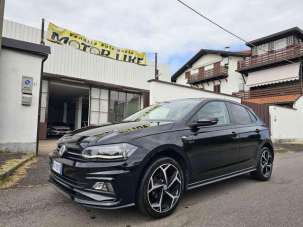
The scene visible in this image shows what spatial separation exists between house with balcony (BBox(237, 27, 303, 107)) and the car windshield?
73.1 feet

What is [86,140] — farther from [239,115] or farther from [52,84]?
[52,84]

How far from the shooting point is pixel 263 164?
5.39 m

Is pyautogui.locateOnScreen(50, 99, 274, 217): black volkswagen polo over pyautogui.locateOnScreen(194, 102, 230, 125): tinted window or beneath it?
beneath

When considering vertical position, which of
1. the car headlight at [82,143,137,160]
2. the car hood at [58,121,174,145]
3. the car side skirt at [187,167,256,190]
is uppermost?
the car hood at [58,121,174,145]

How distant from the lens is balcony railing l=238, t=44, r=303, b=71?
25.1 meters

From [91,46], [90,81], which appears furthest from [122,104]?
[91,46]

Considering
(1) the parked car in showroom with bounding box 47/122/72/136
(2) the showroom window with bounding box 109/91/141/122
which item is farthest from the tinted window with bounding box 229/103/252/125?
(2) the showroom window with bounding box 109/91/141/122

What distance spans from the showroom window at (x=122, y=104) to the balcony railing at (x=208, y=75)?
1486cm

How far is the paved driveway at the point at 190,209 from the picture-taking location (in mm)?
3146

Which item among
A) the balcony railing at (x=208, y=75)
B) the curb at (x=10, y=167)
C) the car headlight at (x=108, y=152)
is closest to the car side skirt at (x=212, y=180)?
the car headlight at (x=108, y=152)

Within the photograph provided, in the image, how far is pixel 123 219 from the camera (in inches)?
126

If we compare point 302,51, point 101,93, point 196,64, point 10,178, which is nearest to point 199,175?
point 10,178

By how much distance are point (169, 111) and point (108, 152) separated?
1.63 m

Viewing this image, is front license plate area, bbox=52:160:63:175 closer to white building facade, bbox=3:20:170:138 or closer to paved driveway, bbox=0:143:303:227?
paved driveway, bbox=0:143:303:227
